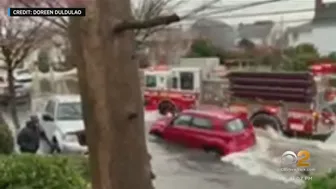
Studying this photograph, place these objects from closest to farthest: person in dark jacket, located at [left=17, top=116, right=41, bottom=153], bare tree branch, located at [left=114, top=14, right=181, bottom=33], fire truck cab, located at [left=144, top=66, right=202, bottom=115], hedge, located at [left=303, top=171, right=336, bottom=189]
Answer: bare tree branch, located at [left=114, top=14, right=181, bottom=33], hedge, located at [left=303, top=171, right=336, bottom=189], fire truck cab, located at [left=144, top=66, right=202, bottom=115], person in dark jacket, located at [left=17, top=116, right=41, bottom=153]

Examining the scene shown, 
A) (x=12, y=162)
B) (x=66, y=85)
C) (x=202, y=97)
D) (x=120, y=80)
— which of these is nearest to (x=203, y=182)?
(x=202, y=97)

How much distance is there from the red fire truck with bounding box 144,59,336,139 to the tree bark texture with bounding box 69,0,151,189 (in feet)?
3.23

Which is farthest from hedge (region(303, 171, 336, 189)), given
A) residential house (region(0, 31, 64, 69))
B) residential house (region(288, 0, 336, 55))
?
residential house (region(0, 31, 64, 69))

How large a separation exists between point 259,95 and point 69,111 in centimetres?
75

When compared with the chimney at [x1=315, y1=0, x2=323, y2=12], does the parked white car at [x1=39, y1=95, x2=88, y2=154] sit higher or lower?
lower

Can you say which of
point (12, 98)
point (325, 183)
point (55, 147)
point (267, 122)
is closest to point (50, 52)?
point (12, 98)

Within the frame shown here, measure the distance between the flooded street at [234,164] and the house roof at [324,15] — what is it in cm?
39

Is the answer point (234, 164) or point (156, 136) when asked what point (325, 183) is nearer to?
point (234, 164)

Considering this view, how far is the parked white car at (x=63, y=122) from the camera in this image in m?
1.79

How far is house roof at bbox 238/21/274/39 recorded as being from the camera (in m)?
1.54

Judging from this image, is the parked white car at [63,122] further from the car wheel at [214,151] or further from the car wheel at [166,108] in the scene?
the car wheel at [214,151]

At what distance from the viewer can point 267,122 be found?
66.8 inches

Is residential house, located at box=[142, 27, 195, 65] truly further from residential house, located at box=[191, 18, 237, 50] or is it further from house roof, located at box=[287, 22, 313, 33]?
house roof, located at box=[287, 22, 313, 33]

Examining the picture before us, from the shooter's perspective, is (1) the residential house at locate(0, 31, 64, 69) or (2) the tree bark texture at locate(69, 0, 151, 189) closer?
(2) the tree bark texture at locate(69, 0, 151, 189)
